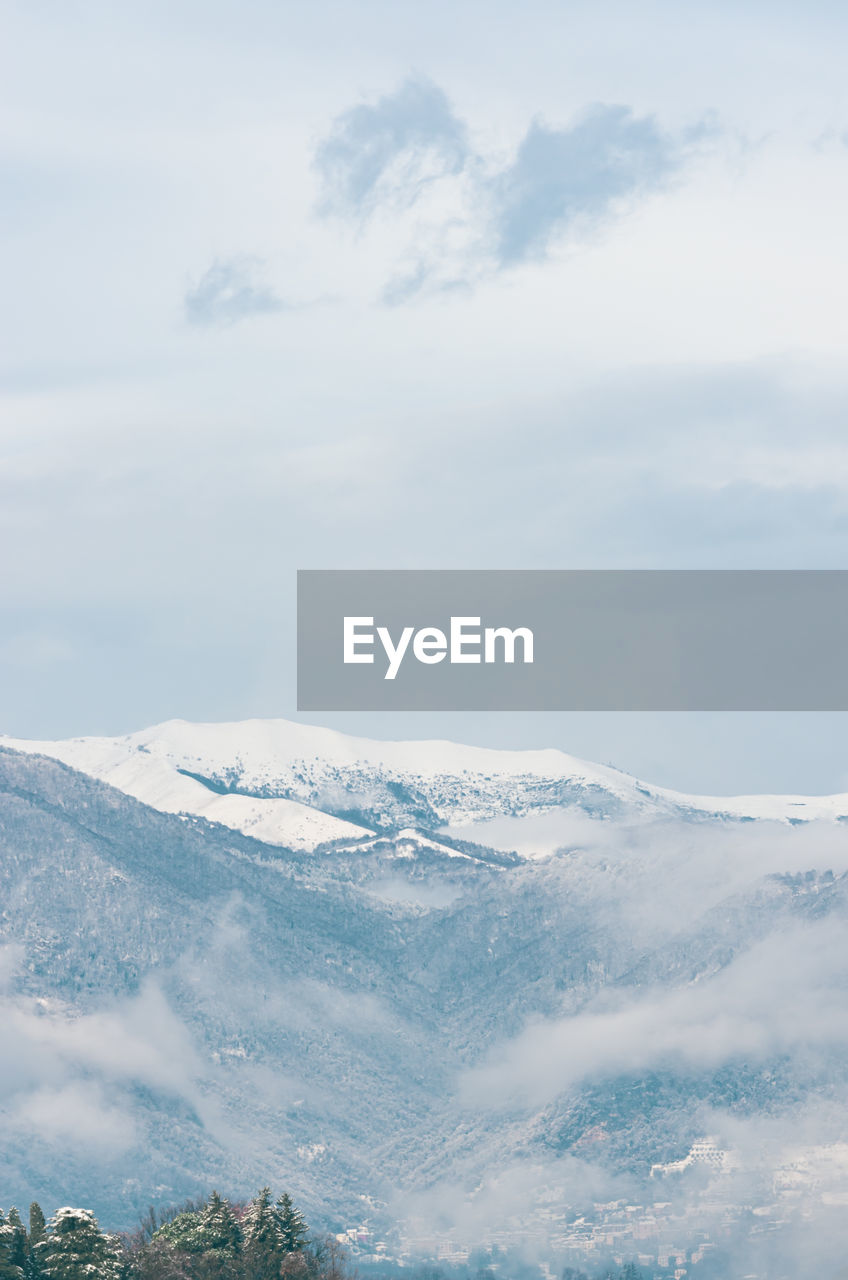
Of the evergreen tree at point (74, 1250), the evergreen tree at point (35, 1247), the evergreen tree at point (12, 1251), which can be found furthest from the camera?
the evergreen tree at point (35, 1247)

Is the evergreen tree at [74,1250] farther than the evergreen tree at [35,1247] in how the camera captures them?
No

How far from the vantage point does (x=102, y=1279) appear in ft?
622

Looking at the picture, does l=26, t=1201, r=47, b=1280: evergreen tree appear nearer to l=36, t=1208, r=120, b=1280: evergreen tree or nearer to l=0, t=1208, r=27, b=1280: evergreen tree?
l=0, t=1208, r=27, b=1280: evergreen tree

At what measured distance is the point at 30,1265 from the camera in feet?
631

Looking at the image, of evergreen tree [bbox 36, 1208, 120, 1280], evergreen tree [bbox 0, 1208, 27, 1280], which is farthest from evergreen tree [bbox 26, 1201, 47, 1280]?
evergreen tree [bbox 36, 1208, 120, 1280]

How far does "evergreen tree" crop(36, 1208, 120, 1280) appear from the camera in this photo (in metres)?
188

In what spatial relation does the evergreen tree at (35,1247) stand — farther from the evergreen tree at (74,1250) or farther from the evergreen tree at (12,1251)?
the evergreen tree at (74,1250)

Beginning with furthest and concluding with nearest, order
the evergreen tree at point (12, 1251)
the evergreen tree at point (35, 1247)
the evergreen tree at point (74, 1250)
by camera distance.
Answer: the evergreen tree at point (35, 1247)
the evergreen tree at point (74, 1250)
the evergreen tree at point (12, 1251)

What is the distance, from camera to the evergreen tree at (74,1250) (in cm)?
18812

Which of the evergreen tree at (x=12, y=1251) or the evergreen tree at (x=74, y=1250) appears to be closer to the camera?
the evergreen tree at (x=12, y=1251)

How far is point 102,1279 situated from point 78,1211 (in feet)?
25.6

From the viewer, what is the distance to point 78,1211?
637 feet

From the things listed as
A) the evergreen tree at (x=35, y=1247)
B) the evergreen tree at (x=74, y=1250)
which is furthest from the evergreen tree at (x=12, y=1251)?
the evergreen tree at (x=74, y=1250)

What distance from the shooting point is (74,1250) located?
18962 centimetres
